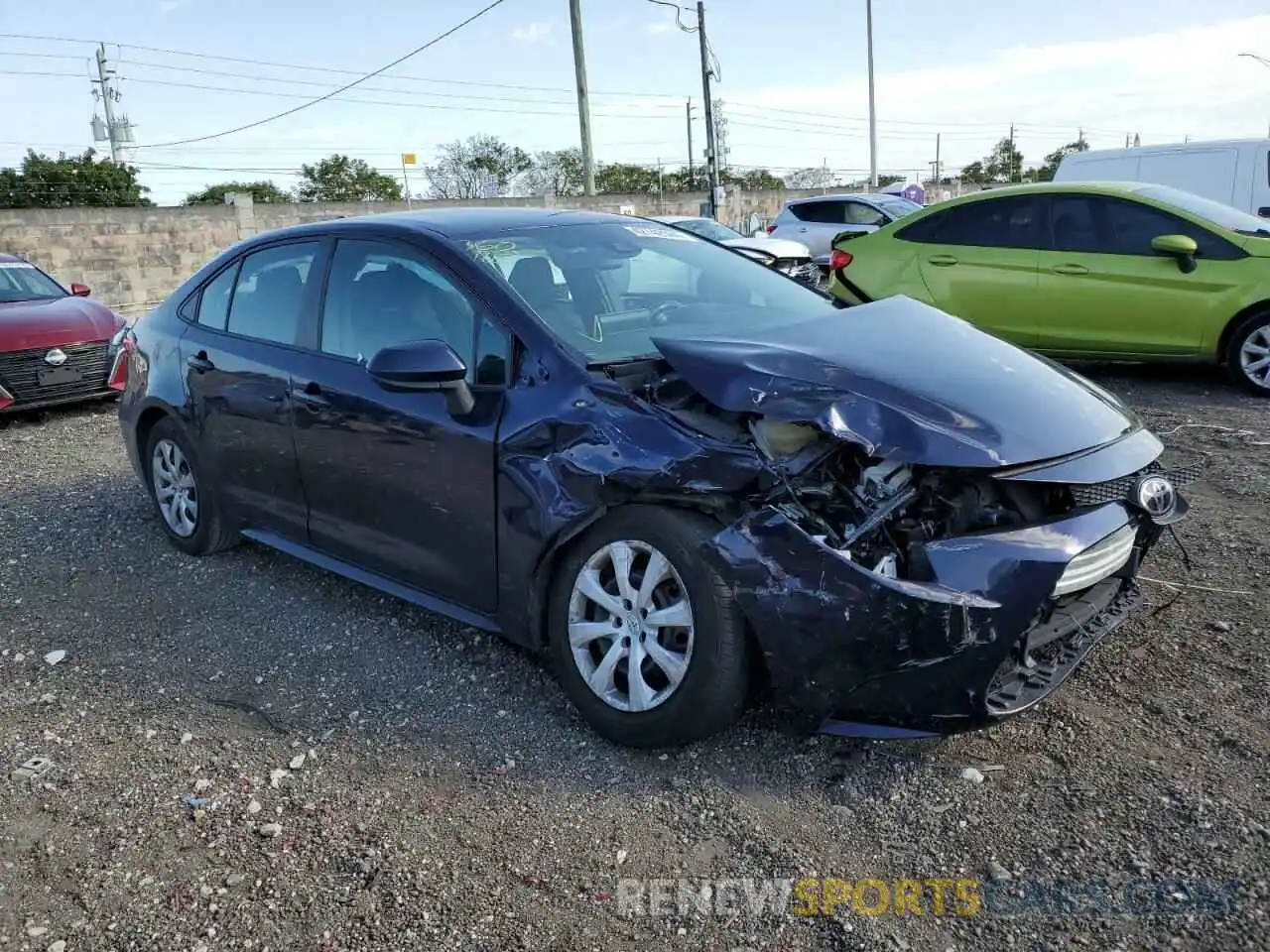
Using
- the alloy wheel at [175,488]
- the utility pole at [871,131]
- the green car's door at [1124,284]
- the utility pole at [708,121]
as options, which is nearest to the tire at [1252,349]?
the green car's door at [1124,284]

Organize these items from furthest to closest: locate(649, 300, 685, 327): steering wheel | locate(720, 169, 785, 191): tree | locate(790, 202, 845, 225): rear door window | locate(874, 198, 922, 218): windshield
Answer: locate(720, 169, 785, 191): tree
locate(790, 202, 845, 225): rear door window
locate(874, 198, 922, 218): windshield
locate(649, 300, 685, 327): steering wheel

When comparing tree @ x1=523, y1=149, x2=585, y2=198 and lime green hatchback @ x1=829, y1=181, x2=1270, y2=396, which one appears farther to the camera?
tree @ x1=523, y1=149, x2=585, y2=198

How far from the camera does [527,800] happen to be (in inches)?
118

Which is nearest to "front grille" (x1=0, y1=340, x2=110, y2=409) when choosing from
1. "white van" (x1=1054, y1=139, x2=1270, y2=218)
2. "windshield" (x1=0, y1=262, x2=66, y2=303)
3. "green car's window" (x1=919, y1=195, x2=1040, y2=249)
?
"windshield" (x1=0, y1=262, x2=66, y2=303)

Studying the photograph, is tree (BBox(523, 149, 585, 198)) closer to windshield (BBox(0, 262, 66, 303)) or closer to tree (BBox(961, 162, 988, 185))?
tree (BBox(961, 162, 988, 185))

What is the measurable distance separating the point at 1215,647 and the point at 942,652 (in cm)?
159

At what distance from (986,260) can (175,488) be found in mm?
6374

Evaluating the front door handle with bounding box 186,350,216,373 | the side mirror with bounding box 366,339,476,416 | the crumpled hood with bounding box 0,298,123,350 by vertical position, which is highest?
the side mirror with bounding box 366,339,476,416

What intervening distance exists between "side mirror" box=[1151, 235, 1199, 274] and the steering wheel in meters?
5.21

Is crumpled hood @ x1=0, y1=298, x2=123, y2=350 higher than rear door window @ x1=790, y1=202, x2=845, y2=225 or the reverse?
the reverse

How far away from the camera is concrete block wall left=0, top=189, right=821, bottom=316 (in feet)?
76.1

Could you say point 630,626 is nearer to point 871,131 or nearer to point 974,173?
point 871,131

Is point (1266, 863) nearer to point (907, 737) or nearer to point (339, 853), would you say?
point (907, 737)

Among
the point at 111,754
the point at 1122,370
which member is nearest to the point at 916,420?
the point at 111,754
